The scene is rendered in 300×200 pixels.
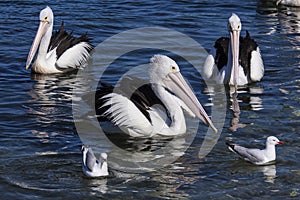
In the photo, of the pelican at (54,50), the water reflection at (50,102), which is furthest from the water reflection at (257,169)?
the pelican at (54,50)

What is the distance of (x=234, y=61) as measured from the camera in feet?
30.2

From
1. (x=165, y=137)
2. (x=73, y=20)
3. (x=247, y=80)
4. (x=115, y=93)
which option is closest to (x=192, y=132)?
(x=165, y=137)

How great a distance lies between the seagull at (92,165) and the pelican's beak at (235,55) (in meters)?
3.17

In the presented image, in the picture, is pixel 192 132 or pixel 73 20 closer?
pixel 192 132

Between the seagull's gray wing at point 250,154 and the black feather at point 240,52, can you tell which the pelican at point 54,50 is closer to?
the black feather at point 240,52

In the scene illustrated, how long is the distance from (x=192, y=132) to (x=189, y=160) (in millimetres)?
787

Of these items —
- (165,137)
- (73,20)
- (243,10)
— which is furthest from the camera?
(243,10)

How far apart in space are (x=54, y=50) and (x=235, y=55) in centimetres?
255

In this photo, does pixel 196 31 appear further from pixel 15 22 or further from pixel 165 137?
pixel 165 137

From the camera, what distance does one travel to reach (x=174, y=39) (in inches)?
449

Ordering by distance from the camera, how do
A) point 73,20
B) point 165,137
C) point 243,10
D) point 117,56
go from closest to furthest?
point 165,137 < point 117,56 < point 73,20 < point 243,10

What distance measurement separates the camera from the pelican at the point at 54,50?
9.83m

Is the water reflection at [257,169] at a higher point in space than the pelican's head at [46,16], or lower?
lower

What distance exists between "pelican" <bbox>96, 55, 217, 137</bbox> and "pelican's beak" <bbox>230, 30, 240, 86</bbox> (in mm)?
1520
